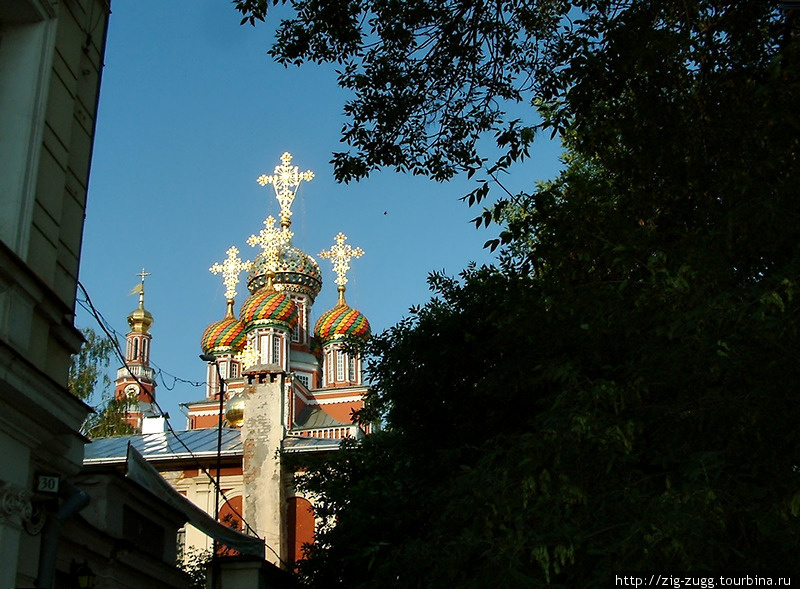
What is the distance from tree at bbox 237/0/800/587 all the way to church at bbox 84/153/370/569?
9.90m

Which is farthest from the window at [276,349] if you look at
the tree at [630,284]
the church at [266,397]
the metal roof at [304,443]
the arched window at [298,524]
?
the tree at [630,284]

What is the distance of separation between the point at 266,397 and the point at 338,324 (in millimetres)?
19397

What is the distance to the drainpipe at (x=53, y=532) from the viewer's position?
21.1ft

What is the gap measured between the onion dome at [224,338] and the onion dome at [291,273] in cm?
220

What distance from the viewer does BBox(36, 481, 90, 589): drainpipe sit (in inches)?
254

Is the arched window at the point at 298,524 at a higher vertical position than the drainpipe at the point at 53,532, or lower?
higher

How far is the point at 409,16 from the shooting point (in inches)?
349

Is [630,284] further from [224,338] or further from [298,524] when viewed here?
[224,338]

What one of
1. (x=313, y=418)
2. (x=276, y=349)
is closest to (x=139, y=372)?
(x=276, y=349)

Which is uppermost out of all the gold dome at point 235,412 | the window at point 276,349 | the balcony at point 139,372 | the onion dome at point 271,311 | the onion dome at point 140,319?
the onion dome at point 140,319

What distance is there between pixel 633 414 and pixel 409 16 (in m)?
4.10

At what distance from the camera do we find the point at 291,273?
162ft

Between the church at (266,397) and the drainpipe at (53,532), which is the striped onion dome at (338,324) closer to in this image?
the church at (266,397)

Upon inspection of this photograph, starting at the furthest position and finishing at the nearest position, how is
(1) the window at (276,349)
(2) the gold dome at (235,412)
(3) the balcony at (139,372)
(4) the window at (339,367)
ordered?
1. (3) the balcony at (139,372)
2. (4) the window at (339,367)
3. (1) the window at (276,349)
4. (2) the gold dome at (235,412)
